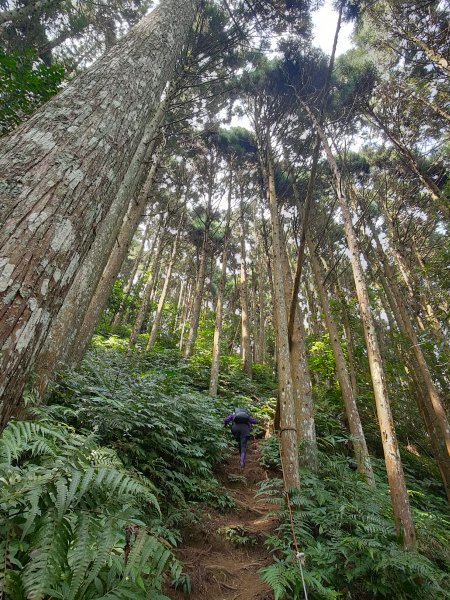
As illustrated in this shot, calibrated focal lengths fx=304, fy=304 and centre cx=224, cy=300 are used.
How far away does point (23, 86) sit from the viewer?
467 cm

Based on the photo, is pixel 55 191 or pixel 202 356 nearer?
pixel 55 191

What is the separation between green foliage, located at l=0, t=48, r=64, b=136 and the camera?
464 centimetres

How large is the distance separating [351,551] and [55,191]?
4.17 m

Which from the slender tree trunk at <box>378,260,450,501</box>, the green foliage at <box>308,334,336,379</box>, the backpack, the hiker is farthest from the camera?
the green foliage at <box>308,334,336,379</box>

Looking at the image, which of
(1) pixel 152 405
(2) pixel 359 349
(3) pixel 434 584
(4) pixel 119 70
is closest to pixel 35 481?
(4) pixel 119 70

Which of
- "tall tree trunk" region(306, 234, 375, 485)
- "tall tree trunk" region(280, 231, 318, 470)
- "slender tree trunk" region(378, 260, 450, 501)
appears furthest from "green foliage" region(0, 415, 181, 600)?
"slender tree trunk" region(378, 260, 450, 501)

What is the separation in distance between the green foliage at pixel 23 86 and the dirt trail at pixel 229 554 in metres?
6.26

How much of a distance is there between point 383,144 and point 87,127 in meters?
13.8

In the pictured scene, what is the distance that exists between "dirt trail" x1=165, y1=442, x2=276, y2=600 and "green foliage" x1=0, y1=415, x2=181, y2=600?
148 cm

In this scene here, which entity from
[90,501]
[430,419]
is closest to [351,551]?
[90,501]

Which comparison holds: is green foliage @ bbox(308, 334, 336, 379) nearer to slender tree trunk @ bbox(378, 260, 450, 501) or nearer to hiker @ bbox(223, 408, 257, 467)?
slender tree trunk @ bbox(378, 260, 450, 501)

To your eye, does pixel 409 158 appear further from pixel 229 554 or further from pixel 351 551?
pixel 229 554

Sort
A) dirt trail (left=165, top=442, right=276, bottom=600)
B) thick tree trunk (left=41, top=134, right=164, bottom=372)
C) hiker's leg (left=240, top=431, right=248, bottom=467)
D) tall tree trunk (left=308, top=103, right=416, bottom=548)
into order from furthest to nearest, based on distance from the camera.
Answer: hiker's leg (left=240, top=431, right=248, bottom=467) → thick tree trunk (left=41, top=134, right=164, bottom=372) → tall tree trunk (left=308, top=103, right=416, bottom=548) → dirt trail (left=165, top=442, right=276, bottom=600)

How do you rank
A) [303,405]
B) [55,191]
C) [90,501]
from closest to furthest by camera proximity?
1. [55,191]
2. [90,501]
3. [303,405]
